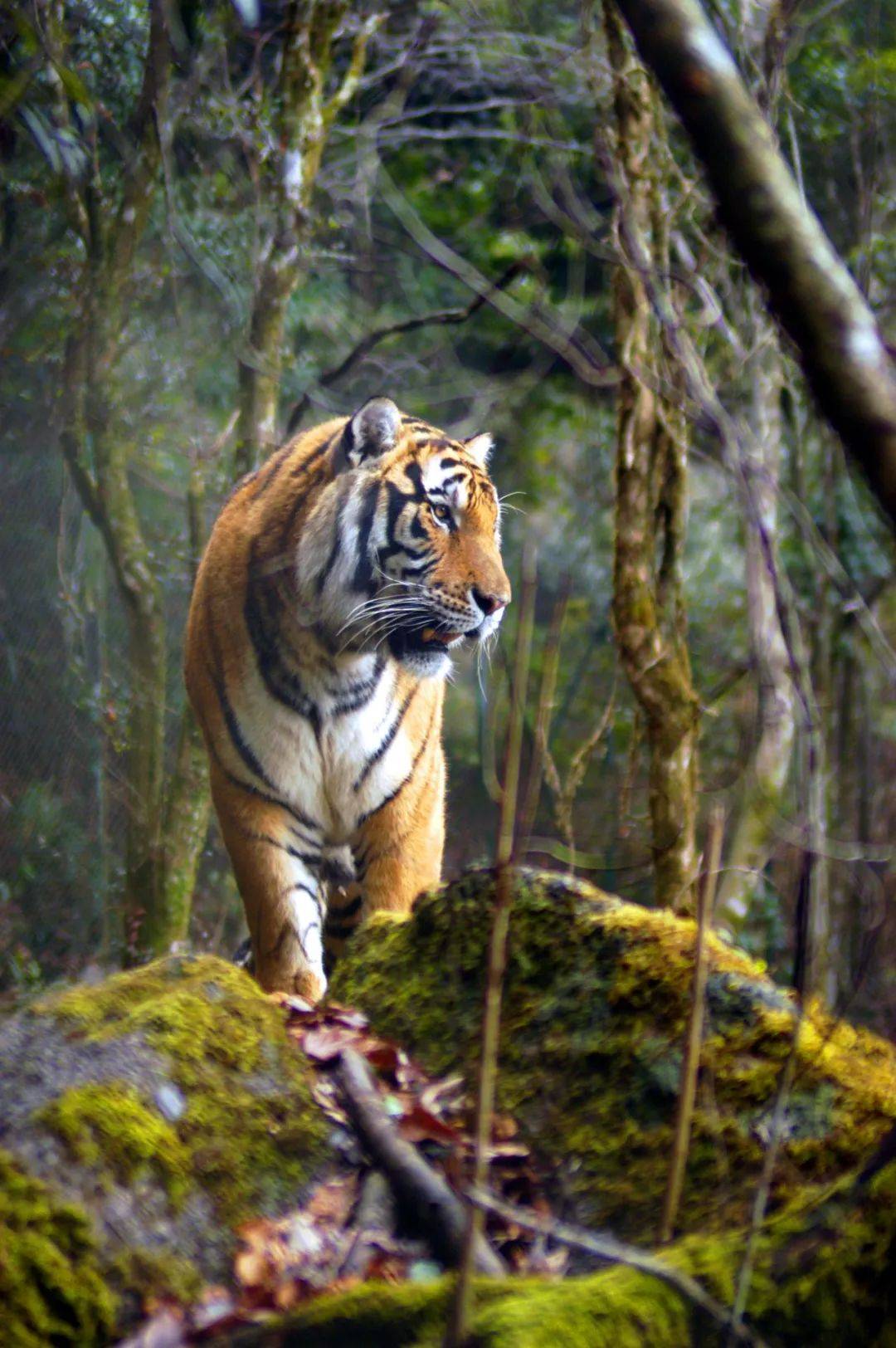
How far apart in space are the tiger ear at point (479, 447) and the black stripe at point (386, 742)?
758mm

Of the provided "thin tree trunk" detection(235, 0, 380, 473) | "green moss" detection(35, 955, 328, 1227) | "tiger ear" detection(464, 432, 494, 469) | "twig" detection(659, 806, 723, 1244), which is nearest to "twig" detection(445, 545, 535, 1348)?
"twig" detection(659, 806, 723, 1244)

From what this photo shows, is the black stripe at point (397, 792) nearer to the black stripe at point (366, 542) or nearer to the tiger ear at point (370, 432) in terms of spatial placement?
the black stripe at point (366, 542)

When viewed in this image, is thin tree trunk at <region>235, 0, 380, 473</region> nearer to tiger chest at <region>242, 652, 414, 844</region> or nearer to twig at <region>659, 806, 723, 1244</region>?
tiger chest at <region>242, 652, 414, 844</region>

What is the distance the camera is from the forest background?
587cm

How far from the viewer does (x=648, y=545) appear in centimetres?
522

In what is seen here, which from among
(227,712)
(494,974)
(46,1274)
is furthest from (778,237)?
(227,712)

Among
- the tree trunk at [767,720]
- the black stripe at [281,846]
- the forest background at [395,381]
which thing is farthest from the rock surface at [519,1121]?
the tree trunk at [767,720]

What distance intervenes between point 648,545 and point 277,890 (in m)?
2.04

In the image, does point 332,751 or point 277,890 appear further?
point 332,751

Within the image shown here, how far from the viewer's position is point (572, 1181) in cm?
219

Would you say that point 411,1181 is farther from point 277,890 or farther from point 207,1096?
point 277,890

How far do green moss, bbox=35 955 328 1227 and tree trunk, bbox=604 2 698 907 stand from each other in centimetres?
293

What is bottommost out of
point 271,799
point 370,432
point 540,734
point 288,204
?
point 271,799

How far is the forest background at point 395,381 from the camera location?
19.3 ft
